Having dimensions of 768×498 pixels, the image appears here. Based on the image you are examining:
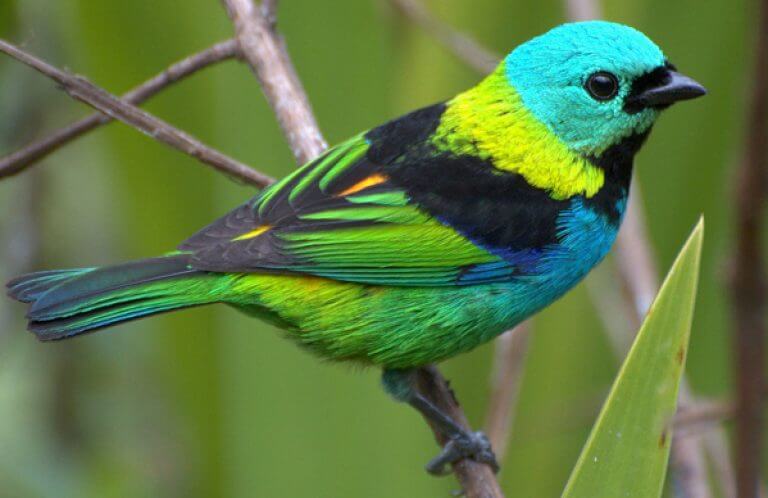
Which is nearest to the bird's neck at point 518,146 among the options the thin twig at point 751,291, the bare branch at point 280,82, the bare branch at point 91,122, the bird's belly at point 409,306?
the bird's belly at point 409,306

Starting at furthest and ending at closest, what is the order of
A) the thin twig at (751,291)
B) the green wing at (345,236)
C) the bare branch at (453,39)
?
the bare branch at (453,39)
the green wing at (345,236)
the thin twig at (751,291)

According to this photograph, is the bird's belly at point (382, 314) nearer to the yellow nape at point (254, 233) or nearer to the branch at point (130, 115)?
the yellow nape at point (254, 233)

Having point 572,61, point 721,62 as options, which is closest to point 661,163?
point 721,62

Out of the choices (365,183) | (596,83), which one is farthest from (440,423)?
(596,83)

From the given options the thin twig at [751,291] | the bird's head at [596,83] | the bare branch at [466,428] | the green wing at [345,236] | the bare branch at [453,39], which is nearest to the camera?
the thin twig at [751,291]

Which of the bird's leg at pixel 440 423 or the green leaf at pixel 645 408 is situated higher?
the bird's leg at pixel 440 423

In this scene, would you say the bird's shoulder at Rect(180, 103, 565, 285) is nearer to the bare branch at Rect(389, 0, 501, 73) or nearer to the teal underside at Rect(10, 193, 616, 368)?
the teal underside at Rect(10, 193, 616, 368)
